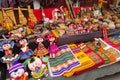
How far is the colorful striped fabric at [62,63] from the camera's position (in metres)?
1.33

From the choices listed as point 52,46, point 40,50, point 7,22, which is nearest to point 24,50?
point 40,50

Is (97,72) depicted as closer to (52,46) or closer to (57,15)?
(52,46)

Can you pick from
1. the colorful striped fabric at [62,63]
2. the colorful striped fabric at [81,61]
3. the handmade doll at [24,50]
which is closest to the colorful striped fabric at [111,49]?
the colorful striped fabric at [81,61]

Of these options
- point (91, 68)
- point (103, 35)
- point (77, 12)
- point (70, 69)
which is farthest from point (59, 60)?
point (77, 12)

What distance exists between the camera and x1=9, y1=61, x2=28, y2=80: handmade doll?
1217 millimetres

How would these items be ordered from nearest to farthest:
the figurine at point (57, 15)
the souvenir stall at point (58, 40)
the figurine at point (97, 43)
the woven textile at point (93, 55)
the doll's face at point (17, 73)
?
the doll's face at point (17, 73), the souvenir stall at point (58, 40), the woven textile at point (93, 55), the figurine at point (97, 43), the figurine at point (57, 15)

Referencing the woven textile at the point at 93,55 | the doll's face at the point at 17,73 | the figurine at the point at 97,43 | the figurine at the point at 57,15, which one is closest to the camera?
the doll's face at the point at 17,73

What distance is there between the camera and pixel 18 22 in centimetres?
180

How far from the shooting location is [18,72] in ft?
4.02

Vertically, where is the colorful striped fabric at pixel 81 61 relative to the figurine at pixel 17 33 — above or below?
below

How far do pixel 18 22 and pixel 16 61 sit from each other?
61 cm

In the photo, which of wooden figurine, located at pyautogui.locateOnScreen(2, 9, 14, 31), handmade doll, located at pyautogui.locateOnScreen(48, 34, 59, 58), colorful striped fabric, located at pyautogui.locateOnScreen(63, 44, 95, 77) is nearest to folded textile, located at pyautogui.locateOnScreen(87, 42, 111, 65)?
colorful striped fabric, located at pyautogui.locateOnScreen(63, 44, 95, 77)

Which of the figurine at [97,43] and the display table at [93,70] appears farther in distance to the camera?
the figurine at [97,43]

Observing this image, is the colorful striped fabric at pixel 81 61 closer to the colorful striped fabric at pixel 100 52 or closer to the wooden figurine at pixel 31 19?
the colorful striped fabric at pixel 100 52
